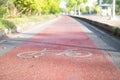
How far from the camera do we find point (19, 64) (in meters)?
10.2

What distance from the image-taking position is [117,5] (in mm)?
167375

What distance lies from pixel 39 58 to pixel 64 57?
900mm

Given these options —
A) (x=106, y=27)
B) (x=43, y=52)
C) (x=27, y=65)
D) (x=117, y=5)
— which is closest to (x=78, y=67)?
(x=27, y=65)

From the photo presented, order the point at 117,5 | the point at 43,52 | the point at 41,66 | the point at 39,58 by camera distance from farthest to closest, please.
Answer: the point at 117,5 → the point at 43,52 → the point at 39,58 → the point at 41,66

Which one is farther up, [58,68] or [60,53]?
[58,68]

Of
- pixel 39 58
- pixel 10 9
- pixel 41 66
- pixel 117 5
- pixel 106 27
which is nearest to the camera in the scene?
pixel 41 66

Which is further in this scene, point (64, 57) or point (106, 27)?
point (106, 27)

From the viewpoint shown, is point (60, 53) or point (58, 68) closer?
point (58, 68)

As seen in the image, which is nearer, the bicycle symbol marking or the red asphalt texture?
the red asphalt texture

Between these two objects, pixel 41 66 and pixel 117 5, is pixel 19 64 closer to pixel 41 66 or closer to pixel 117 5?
pixel 41 66

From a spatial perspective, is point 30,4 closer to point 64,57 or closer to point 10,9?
point 10,9

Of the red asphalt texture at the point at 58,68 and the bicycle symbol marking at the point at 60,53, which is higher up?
the red asphalt texture at the point at 58,68

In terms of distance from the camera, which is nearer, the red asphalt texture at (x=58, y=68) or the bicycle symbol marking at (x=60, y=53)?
the red asphalt texture at (x=58, y=68)

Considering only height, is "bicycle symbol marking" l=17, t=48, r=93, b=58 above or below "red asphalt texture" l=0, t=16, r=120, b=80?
below
